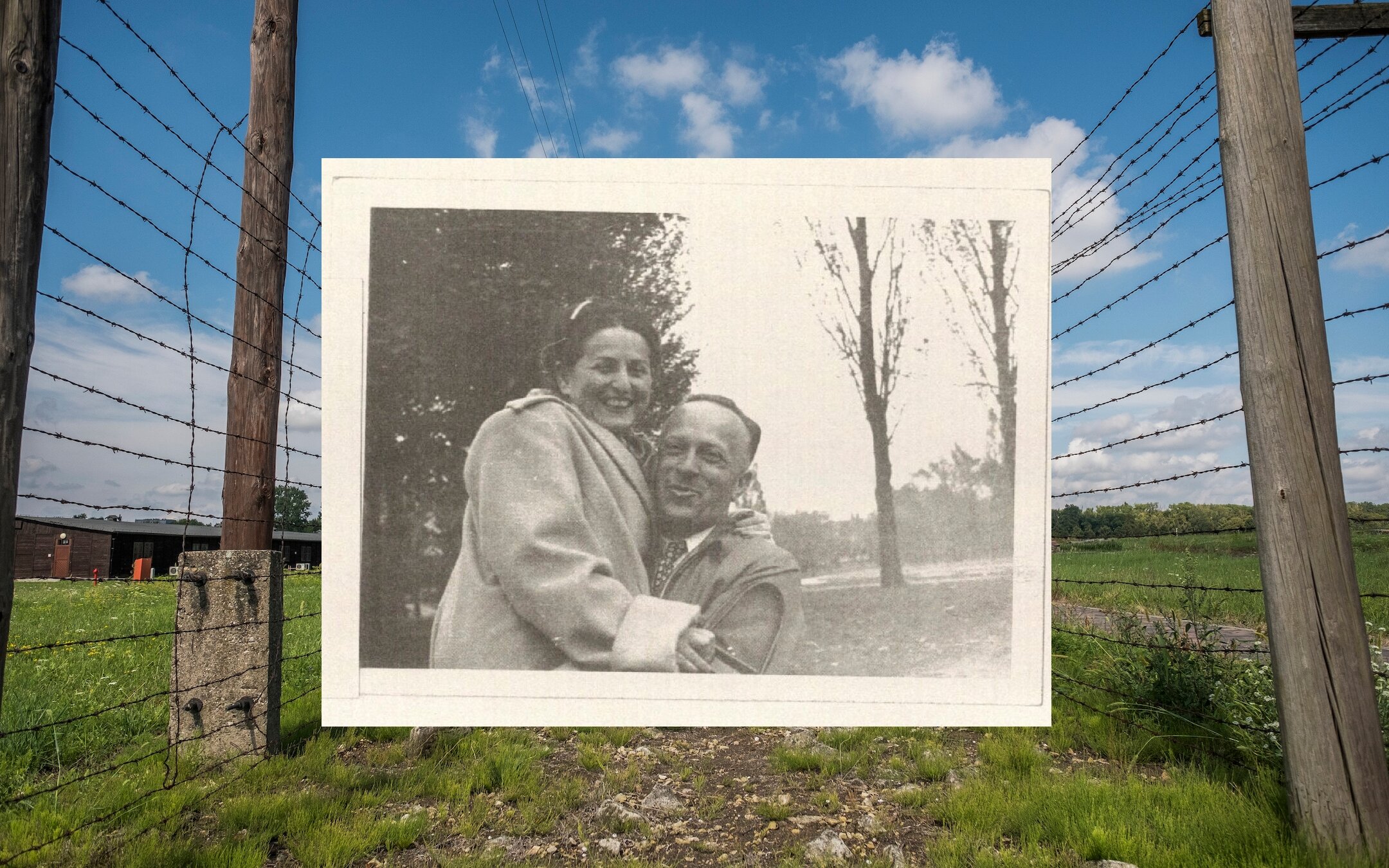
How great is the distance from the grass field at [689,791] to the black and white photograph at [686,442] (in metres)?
0.36

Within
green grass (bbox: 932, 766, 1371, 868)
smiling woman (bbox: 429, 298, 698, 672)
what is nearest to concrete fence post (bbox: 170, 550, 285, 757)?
smiling woman (bbox: 429, 298, 698, 672)

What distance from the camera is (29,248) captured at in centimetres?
210

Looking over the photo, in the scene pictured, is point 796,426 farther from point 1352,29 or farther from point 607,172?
point 1352,29

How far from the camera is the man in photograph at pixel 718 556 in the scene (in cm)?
263

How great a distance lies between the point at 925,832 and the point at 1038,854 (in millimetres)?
474

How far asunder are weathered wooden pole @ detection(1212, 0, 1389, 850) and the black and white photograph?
0.81 meters

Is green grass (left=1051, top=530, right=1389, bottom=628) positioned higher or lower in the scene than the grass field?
higher

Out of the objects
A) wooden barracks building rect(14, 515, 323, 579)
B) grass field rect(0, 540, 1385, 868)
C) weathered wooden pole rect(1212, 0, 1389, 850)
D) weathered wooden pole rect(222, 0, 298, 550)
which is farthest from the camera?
wooden barracks building rect(14, 515, 323, 579)

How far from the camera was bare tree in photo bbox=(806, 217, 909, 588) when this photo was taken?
269cm

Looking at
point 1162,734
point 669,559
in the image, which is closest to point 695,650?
point 669,559

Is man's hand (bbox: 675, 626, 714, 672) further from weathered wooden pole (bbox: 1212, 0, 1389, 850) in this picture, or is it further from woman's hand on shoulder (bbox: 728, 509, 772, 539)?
weathered wooden pole (bbox: 1212, 0, 1389, 850)

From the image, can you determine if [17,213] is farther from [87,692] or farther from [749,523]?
[87,692]

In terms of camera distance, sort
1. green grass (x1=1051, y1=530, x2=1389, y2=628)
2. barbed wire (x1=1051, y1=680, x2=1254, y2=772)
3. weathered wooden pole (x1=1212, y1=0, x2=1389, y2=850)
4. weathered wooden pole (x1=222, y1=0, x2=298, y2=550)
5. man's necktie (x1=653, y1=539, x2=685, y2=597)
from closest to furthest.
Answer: weathered wooden pole (x1=1212, y1=0, x2=1389, y2=850) → man's necktie (x1=653, y1=539, x2=685, y2=597) → barbed wire (x1=1051, y1=680, x2=1254, y2=772) → weathered wooden pole (x1=222, y1=0, x2=298, y2=550) → green grass (x1=1051, y1=530, x2=1389, y2=628)

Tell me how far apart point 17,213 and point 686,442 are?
7.05 feet
